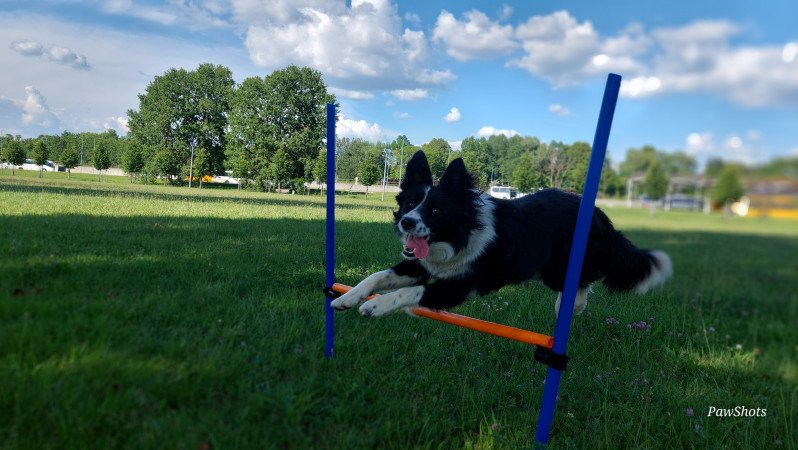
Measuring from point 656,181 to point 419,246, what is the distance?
5.84 feet

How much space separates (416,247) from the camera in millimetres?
3494

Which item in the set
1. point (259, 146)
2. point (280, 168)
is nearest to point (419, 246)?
point (280, 168)

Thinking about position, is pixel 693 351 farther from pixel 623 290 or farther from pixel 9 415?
pixel 9 415

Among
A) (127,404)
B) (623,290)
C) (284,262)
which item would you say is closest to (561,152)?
(623,290)

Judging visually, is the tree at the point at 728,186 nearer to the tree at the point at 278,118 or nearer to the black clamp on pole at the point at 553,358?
the black clamp on pole at the point at 553,358

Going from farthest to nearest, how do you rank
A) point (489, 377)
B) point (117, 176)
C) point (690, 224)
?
point (117, 176) < point (489, 377) < point (690, 224)

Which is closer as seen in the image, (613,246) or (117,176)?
(613,246)

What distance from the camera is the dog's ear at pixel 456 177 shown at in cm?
369

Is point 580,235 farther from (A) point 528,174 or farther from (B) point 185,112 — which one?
(B) point 185,112

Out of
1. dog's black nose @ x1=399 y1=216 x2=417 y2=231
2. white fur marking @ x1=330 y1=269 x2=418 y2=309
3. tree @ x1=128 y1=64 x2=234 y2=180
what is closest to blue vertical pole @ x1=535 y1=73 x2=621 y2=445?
dog's black nose @ x1=399 y1=216 x2=417 y2=231

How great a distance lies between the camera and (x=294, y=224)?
10.2 metres

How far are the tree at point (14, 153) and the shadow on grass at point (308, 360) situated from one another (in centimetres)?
3904

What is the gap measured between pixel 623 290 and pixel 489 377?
2500 mm

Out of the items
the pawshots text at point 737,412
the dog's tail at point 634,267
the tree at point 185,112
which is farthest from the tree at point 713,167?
the tree at point 185,112
